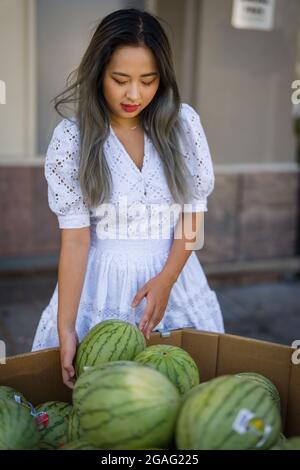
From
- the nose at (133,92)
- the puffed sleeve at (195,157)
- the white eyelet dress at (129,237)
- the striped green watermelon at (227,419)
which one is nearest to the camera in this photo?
the striped green watermelon at (227,419)

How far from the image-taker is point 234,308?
5.21 meters

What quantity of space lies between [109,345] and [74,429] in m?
0.30

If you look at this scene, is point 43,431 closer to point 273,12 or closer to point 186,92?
point 186,92

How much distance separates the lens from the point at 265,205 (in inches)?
224

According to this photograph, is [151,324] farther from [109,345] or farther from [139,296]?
[109,345]

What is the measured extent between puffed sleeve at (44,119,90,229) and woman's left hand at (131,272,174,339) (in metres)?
0.32

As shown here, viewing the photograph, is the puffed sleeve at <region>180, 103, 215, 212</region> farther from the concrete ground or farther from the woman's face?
the concrete ground

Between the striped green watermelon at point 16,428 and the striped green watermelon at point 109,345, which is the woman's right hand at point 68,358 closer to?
the striped green watermelon at point 109,345

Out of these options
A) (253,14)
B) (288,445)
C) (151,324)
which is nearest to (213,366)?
(151,324)

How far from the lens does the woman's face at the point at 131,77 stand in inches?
82.0

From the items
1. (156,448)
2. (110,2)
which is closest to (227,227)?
(110,2)

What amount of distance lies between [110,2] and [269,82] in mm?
1503

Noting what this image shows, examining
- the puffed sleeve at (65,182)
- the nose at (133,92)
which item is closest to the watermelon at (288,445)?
the puffed sleeve at (65,182)

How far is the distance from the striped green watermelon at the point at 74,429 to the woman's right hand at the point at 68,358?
30 cm
